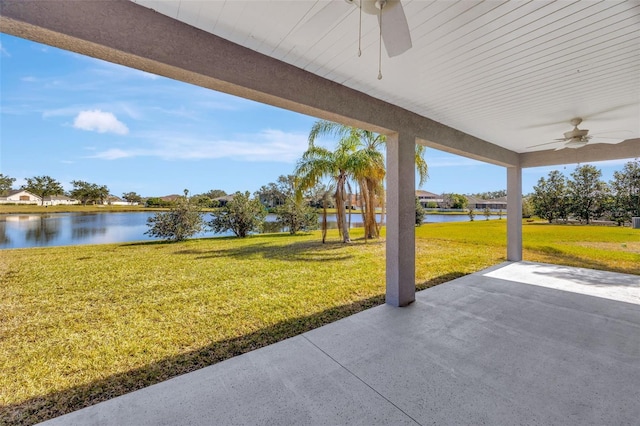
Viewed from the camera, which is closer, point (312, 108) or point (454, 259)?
point (312, 108)

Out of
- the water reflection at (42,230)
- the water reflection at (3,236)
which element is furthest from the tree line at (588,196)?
the water reflection at (3,236)

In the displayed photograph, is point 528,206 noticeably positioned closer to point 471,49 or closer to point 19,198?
point 471,49

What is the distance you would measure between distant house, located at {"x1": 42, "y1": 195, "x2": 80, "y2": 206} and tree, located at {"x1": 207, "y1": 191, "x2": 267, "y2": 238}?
4.14 metres

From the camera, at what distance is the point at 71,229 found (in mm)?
8383

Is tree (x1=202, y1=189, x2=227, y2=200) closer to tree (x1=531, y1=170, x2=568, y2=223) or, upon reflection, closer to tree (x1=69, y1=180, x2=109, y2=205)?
tree (x1=69, y1=180, x2=109, y2=205)

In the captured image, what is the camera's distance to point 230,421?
1670mm

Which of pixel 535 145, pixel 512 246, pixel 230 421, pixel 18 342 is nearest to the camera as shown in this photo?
pixel 230 421

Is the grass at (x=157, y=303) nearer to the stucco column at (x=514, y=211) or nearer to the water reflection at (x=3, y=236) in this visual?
the water reflection at (x=3, y=236)

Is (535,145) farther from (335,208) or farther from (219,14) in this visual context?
(219,14)

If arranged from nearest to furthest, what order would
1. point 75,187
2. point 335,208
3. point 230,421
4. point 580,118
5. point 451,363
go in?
→ 1. point 230,421
2. point 451,363
3. point 580,118
4. point 75,187
5. point 335,208

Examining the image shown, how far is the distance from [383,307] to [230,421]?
2.47 metres

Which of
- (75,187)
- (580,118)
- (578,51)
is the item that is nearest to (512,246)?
(580,118)

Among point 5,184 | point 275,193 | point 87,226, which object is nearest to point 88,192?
point 87,226

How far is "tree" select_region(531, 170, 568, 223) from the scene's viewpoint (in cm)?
1571
